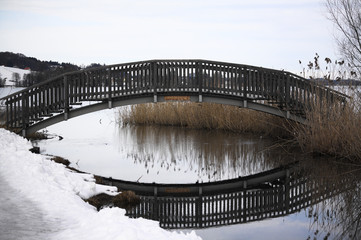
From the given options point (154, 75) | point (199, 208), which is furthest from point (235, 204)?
point (154, 75)

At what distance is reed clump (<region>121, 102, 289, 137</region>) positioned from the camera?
824 inches

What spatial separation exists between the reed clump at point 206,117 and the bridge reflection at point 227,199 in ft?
21.5

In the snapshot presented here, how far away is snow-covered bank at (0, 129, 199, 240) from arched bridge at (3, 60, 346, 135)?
5749mm

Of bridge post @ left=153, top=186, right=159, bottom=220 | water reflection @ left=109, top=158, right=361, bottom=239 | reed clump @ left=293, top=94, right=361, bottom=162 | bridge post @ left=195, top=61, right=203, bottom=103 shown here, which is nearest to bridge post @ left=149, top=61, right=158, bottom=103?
bridge post @ left=195, top=61, right=203, bottom=103

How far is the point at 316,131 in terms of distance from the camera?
47.9 feet

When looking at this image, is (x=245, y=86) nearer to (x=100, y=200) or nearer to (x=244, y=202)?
(x=244, y=202)

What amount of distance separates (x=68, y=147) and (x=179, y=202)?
9589 millimetres

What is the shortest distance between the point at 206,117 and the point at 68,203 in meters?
16.5

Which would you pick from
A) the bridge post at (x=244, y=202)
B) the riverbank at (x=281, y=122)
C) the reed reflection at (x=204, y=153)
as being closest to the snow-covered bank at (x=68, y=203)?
the bridge post at (x=244, y=202)

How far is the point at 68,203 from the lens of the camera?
25.3 ft

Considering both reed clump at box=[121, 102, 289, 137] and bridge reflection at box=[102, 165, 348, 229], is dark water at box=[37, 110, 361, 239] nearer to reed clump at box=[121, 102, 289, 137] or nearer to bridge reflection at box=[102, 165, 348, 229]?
bridge reflection at box=[102, 165, 348, 229]

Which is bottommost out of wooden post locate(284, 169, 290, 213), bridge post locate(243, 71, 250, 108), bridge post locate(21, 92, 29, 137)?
wooden post locate(284, 169, 290, 213)

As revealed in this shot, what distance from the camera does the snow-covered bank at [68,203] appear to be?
235 inches

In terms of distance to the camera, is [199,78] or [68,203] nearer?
[68,203]
